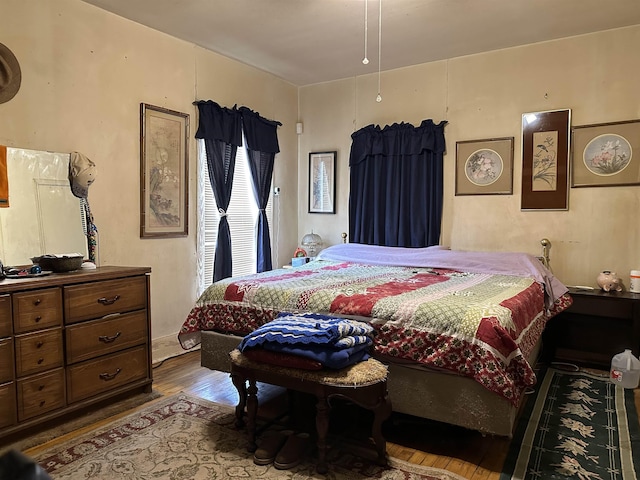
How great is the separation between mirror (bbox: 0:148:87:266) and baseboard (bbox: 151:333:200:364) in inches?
41.1

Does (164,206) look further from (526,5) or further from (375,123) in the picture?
(526,5)

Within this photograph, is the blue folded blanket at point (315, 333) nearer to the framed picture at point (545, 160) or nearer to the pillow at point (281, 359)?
the pillow at point (281, 359)

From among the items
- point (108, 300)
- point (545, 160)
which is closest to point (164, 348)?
point (108, 300)

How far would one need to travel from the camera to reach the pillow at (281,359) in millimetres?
2049

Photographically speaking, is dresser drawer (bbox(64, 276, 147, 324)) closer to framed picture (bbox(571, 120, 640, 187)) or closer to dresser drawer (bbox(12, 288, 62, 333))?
dresser drawer (bbox(12, 288, 62, 333))

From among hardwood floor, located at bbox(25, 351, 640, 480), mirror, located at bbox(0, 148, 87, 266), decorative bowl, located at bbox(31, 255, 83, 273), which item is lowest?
hardwood floor, located at bbox(25, 351, 640, 480)

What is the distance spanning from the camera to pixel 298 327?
2195 mm

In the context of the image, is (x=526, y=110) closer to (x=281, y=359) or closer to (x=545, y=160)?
(x=545, y=160)

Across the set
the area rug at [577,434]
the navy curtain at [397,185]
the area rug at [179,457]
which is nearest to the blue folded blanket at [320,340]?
the area rug at [179,457]

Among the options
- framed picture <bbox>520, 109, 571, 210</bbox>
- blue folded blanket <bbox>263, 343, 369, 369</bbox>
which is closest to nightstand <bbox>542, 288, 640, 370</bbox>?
framed picture <bbox>520, 109, 571, 210</bbox>

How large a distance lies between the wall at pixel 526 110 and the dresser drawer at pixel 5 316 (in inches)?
138

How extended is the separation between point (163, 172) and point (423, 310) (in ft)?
8.36

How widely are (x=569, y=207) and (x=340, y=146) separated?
2394mm

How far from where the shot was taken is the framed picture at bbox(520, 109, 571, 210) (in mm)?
3855
